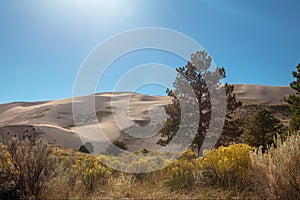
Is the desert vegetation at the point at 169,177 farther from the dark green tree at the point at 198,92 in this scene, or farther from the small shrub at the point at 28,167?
the dark green tree at the point at 198,92

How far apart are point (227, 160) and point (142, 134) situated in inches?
1106

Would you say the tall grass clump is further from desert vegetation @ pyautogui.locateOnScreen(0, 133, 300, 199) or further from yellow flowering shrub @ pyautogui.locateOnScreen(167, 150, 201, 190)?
yellow flowering shrub @ pyautogui.locateOnScreen(167, 150, 201, 190)

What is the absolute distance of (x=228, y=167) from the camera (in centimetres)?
486

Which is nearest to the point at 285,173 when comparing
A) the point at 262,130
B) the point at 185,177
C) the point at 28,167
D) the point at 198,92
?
the point at 185,177

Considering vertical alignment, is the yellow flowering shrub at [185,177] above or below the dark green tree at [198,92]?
below

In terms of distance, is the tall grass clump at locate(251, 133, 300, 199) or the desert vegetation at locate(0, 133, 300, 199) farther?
the desert vegetation at locate(0, 133, 300, 199)

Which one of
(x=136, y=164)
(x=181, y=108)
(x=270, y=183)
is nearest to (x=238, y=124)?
(x=181, y=108)

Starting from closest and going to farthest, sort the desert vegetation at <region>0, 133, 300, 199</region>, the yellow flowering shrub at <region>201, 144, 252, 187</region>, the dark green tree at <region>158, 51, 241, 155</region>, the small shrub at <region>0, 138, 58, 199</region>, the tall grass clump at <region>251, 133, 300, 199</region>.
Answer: the tall grass clump at <region>251, 133, 300, 199</region>, the desert vegetation at <region>0, 133, 300, 199</region>, the small shrub at <region>0, 138, 58, 199</region>, the yellow flowering shrub at <region>201, 144, 252, 187</region>, the dark green tree at <region>158, 51, 241, 155</region>

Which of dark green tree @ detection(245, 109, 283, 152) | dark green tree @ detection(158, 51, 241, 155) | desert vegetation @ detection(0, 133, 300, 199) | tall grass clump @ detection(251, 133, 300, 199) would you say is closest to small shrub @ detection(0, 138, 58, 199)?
desert vegetation @ detection(0, 133, 300, 199)

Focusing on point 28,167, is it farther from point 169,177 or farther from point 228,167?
point 228,167

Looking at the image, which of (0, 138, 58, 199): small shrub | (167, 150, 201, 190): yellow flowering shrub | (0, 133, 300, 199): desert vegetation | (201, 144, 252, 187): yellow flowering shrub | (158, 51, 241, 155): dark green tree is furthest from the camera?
(158, 51, 241, 155): dark green tree

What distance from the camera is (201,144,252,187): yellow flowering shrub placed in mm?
4871

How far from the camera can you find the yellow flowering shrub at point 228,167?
16.0ft

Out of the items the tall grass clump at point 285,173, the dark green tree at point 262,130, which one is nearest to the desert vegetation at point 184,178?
the tall grass clump at point 285,173
